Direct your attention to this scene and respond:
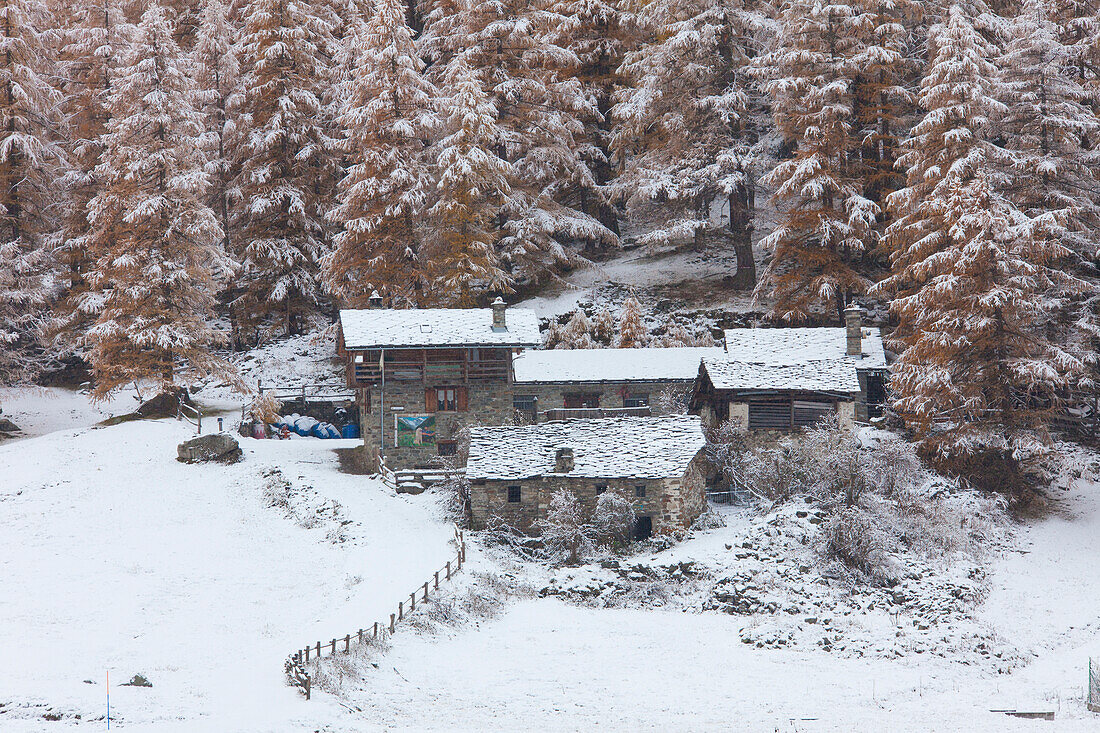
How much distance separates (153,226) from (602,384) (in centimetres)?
2264

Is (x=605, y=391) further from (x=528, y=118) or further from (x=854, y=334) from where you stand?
(x=528, y=118)

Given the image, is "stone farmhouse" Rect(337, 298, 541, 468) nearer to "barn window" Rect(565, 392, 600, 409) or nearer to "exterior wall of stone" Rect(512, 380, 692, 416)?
"exterior wall of stone" Rect(512, 380, 692, 416)

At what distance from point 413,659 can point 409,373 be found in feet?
54.9

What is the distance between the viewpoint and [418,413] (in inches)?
1524

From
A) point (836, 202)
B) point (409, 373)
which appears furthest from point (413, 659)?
point (836, 202)

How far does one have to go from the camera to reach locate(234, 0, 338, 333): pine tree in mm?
50969

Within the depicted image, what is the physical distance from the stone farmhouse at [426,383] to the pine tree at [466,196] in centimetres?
734

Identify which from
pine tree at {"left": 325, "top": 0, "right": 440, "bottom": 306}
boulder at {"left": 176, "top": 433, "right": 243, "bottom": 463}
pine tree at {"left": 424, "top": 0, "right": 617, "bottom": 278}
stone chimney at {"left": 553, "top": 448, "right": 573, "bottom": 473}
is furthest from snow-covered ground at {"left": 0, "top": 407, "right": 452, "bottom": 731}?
pine tree at {"left": 424, "top": 0, "right": 617, "bottom": 278}

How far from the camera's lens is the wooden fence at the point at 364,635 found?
69.1 ft

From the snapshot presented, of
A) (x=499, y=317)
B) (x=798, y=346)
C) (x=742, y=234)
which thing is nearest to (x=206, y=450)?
(x=499, y=317)

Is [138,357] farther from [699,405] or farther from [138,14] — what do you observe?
[138,14]

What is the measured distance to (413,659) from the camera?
23844mm

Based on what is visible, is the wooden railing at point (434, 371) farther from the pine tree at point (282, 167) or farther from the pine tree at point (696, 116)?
the pine tree at point (696, 116)

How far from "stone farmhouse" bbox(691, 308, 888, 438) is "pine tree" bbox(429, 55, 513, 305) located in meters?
13.4
